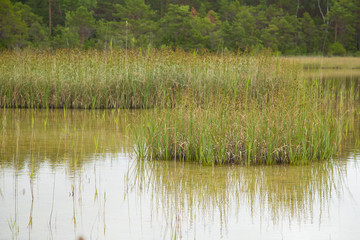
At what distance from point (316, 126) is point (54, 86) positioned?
6.67 m

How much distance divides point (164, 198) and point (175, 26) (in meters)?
36.4

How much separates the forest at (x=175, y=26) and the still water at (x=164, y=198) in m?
22.0

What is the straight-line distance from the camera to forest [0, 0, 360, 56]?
34.7m

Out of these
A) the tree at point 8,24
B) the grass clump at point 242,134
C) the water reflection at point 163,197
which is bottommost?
the water reflection at point 163,197

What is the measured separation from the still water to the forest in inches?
868

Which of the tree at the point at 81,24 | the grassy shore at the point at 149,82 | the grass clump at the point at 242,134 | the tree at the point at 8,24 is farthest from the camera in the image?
the tree at the point at 81,24

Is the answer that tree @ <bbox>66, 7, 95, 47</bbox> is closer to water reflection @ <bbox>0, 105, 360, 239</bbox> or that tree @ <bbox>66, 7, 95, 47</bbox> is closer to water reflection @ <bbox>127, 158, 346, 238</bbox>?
water reflection @ <bbox>0, 105, 360, 239</bbox>

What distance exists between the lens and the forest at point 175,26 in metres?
34.7

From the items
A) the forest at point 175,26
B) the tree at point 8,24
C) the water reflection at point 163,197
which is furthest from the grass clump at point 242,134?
the tree at point 8,24

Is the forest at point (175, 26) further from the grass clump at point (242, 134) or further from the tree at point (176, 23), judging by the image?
the grass clump at point (242, 134)

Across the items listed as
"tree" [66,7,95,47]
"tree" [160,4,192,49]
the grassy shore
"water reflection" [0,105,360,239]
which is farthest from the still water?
"tree" [160,4,192,49]

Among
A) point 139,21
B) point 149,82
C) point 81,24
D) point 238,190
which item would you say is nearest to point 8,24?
point 81,24

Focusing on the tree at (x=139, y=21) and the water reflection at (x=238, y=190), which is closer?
the water reflection at (x=238, y=190)

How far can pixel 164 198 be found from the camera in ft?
14.7
